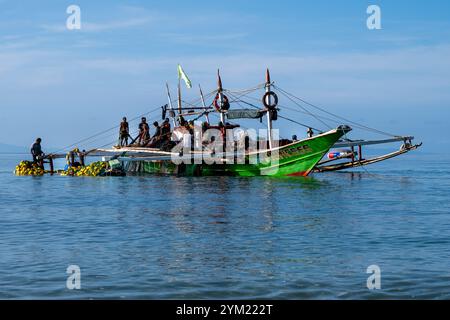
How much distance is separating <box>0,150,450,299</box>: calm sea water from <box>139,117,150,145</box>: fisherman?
54.1 ft

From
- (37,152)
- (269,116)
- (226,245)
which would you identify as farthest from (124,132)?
(226,245)

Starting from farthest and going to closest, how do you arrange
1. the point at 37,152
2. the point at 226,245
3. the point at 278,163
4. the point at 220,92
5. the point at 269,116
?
the point at 37,152 < the point at 220,92 < the point at 278,163 < the point at 269,116 < the point at 226,245

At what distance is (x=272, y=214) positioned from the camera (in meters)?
24.9

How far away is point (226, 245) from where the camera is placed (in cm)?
1759

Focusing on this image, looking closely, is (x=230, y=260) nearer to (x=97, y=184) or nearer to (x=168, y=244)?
(x=168, y=244)

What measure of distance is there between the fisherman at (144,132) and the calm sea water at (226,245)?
1648 cm

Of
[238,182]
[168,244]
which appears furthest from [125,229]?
[238,182]

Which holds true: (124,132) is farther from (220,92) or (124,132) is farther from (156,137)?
(220,92)

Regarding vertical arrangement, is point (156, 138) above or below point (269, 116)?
below

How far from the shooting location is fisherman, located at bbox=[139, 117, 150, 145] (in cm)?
5012

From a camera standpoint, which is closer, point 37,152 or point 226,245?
point 226,245

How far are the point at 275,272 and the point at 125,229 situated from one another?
8.25 meters

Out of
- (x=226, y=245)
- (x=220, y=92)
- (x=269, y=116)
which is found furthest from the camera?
(x=220, y=92)

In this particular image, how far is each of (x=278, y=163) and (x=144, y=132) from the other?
38.6 ft
